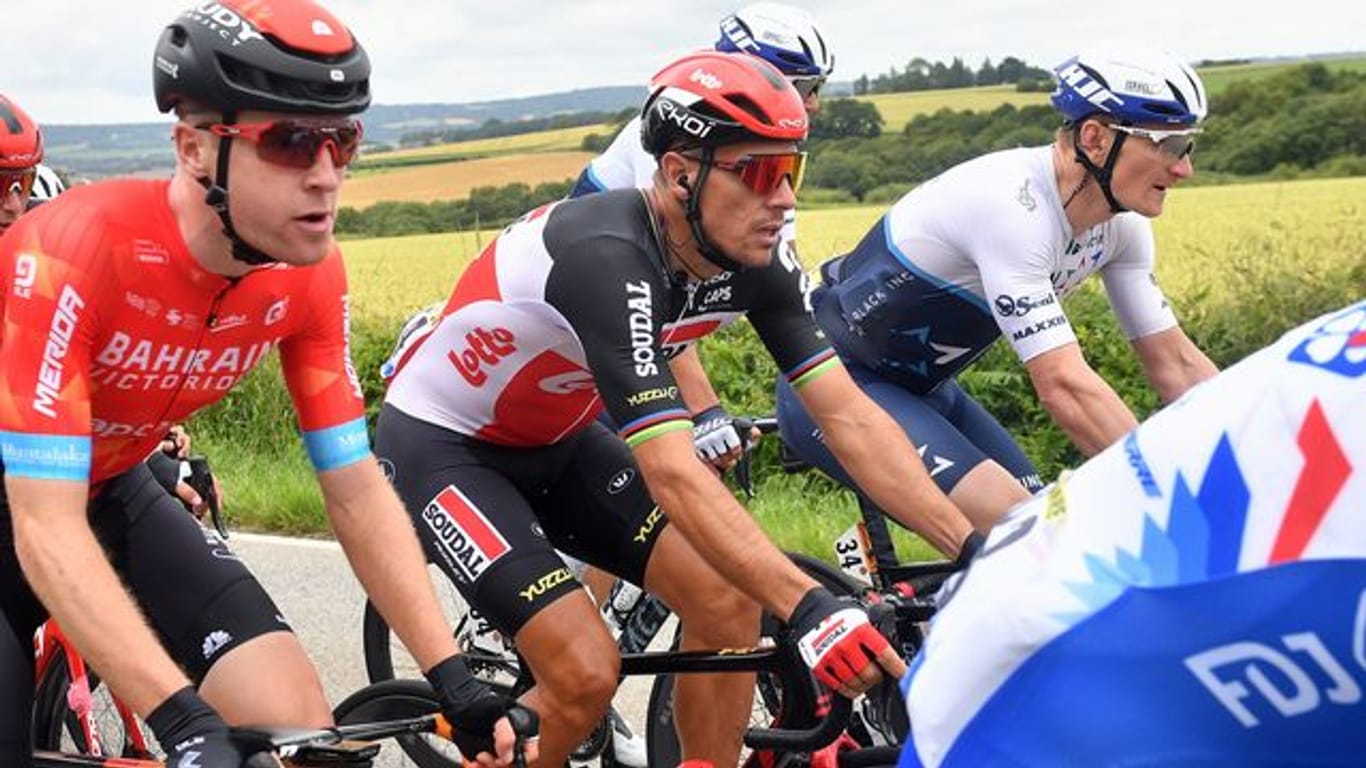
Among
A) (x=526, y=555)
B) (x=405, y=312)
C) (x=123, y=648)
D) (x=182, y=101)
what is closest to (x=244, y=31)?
(x=182, y=101)

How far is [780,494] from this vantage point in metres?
8.52

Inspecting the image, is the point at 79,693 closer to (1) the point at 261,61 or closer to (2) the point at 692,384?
(1) the point at 261,61

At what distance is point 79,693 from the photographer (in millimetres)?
4297

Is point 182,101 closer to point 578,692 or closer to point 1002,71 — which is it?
point 578,692

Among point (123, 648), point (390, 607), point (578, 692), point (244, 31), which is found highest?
point (244, 31)

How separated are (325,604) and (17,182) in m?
2.78

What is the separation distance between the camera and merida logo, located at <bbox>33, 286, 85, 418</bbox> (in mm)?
3092

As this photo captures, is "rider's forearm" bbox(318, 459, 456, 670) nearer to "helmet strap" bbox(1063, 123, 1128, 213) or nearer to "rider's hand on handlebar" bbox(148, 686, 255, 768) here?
"rider's hand on handlebar" bbox(148, 686, 255, 768)

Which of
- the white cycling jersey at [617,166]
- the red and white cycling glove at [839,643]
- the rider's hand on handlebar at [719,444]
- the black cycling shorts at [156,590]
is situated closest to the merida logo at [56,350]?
the black cycling shorts at [156,590]

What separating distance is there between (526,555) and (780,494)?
443 cm

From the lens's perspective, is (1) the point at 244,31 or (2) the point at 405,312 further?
(2) the point at 405,312

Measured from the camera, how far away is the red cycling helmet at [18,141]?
487 cm

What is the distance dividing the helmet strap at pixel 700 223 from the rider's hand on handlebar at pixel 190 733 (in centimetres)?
165

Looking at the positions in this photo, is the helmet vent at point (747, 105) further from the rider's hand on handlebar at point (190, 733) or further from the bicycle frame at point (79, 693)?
the bicycle frame at point (79, 693)
